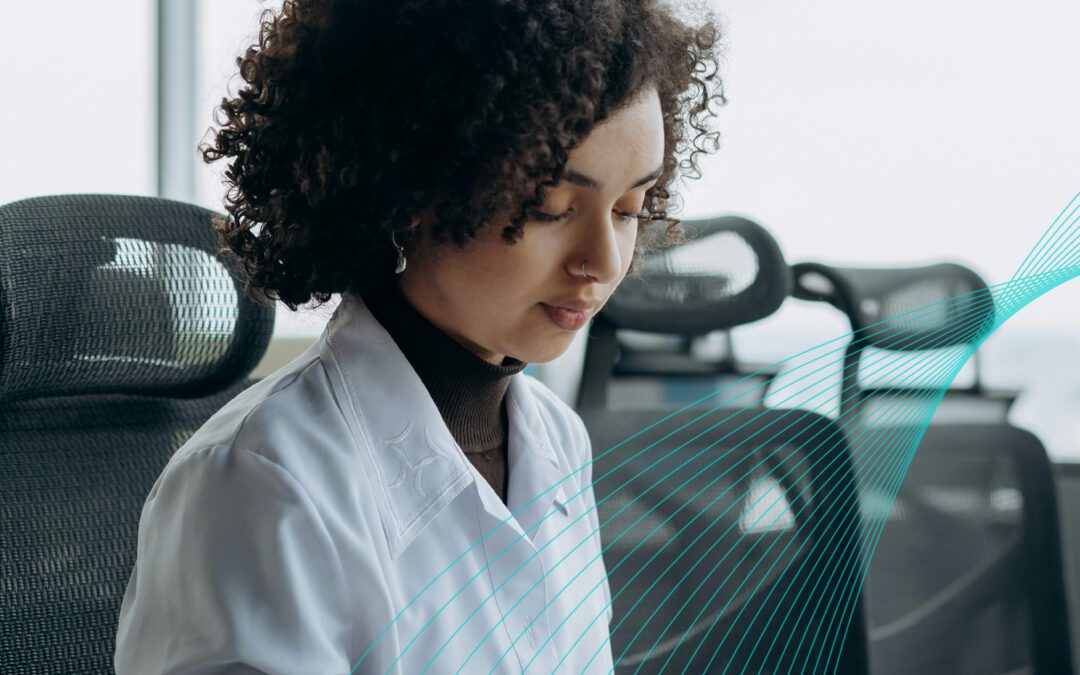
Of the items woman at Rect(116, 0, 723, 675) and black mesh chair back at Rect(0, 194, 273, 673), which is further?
black mesh chair back at Rect(0, 194, 273, 673)

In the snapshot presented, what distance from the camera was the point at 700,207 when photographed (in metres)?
2.33

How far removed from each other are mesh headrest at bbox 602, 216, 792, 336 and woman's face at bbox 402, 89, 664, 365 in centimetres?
75

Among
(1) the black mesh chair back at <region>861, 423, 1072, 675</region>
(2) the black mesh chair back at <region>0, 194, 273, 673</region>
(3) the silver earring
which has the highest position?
(3) the silver earring

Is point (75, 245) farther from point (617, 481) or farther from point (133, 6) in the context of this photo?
point (133, 6)

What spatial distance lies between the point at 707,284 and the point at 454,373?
0.78 m

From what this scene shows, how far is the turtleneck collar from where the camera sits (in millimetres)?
880

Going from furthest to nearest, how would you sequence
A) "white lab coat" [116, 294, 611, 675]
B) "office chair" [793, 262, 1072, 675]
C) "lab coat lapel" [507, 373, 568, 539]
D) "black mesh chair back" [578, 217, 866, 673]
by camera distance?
"office chair" [793, 262, 1072, 675]
"black mesh chair back" [578, 217, 866, 673]
"lab coat lapel" [507, 373, 568, 539]
"white lab coat" [116, 294, 611, 675]

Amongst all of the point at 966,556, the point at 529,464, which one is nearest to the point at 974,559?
the point at 966,556

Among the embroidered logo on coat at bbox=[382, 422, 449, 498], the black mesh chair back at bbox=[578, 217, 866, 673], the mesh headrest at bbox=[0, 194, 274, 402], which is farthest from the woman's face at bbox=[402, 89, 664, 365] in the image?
the black mesh chair back at bbox=[578, 217, 866, 673]

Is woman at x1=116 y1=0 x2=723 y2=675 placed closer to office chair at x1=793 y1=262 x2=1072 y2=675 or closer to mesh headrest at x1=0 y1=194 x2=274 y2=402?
mesh headrest at x1=0 y1=194 x2=274 y2=402

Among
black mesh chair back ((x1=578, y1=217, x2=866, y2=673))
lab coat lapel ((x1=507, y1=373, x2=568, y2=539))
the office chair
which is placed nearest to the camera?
lab coat lapel ((x1=507, y1=373, x2=568, y2=539))

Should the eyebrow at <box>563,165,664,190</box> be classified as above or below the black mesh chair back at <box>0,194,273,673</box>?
above

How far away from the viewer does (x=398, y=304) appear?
0.89 metres

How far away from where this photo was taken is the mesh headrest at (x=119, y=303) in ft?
3.22
